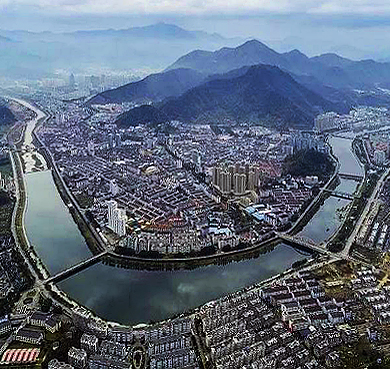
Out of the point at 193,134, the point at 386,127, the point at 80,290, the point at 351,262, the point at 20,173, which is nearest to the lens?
the point at 80,290

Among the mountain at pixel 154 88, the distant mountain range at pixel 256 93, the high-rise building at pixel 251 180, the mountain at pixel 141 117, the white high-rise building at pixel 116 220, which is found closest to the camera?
the white high-rise building at pixel 116 220

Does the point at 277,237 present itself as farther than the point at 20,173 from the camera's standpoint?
No

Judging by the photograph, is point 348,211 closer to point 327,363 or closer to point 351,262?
point 351,262

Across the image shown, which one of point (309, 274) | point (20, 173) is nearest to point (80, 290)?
point (309, 274)

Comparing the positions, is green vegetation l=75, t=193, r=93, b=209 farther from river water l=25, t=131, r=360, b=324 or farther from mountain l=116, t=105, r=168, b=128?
mountain l=116, t=105, r=168, b=128

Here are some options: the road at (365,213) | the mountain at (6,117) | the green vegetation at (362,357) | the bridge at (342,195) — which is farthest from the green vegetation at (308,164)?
the mountain at (6,117)

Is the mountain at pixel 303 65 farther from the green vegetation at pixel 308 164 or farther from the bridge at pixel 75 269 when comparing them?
the bridge at pixel 75 269

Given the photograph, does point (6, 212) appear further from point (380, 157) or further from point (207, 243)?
point (380, 157)
